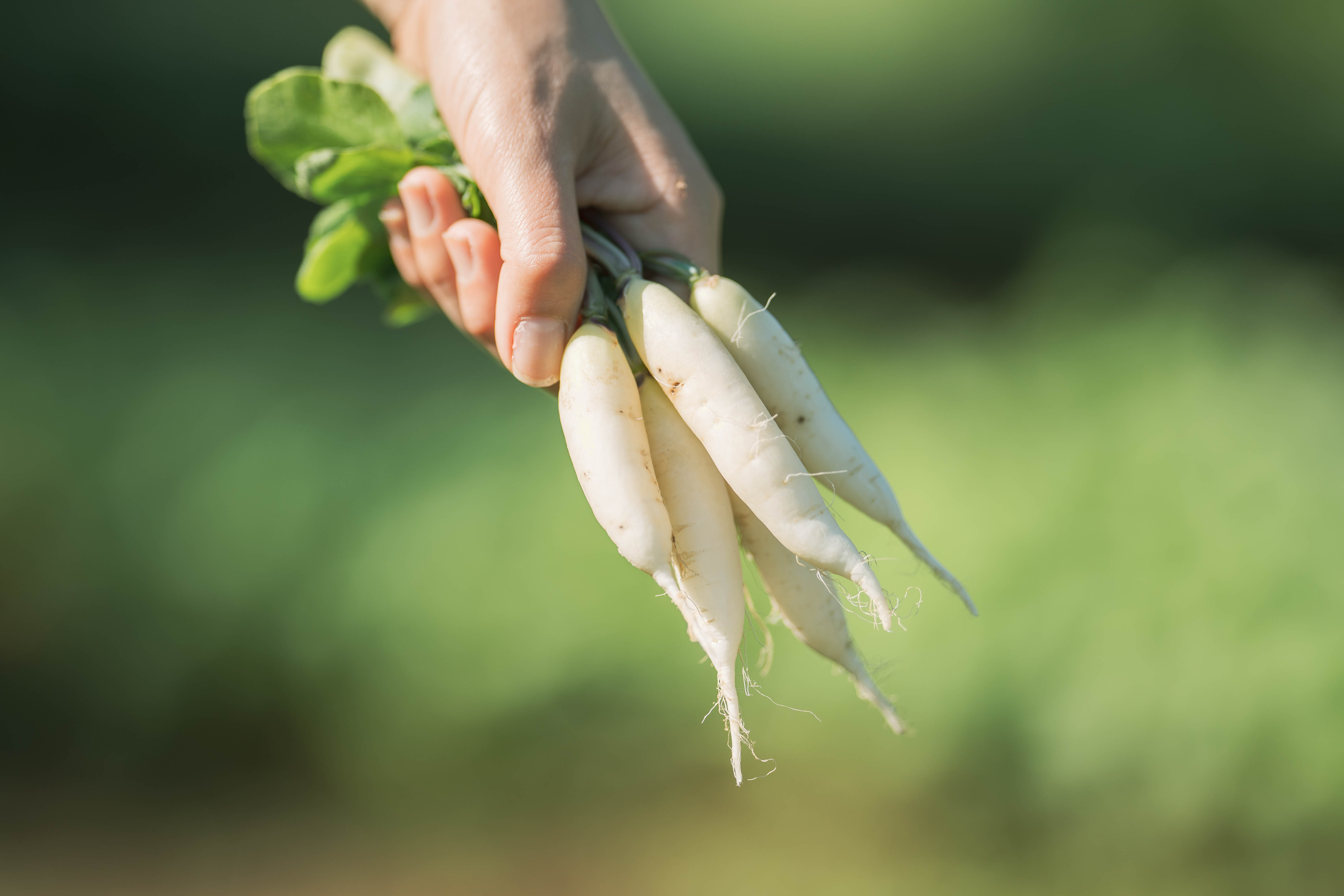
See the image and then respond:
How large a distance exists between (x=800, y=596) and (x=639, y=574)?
186cm

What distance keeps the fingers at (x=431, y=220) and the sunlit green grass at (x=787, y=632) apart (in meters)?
1.72

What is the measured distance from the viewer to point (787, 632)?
115 inches

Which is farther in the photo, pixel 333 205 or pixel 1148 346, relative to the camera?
pixel 1148 346

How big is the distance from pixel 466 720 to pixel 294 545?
108 cm

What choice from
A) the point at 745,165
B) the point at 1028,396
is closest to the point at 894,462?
the point at 1028,396

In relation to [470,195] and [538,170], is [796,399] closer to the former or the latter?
[538,170]

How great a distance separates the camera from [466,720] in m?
2.95

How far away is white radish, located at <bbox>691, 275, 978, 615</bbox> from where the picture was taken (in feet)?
3.79

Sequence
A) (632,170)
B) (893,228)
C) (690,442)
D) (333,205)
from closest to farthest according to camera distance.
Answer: (690,442) → (632,170) → (333,205) → (893,228)

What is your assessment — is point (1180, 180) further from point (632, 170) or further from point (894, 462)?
point (632, 170)

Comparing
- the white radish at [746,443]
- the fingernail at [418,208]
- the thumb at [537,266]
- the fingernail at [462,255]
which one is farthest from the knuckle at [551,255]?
the fingernail at [418,208]

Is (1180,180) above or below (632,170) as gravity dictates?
below

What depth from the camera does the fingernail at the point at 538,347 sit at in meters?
1.13

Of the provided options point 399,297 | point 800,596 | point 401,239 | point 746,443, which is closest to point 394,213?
point 401,239
